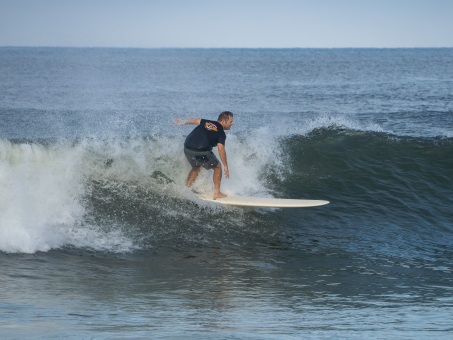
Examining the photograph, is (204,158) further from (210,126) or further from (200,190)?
(200,190)

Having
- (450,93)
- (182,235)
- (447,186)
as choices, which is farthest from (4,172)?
(450,93)

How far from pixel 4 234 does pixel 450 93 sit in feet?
108

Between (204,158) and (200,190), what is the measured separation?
3.27 feet

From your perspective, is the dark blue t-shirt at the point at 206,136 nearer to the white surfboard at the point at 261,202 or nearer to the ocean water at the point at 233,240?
the white surfboard at the point at 261,202

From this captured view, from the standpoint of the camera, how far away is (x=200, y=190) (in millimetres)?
12172

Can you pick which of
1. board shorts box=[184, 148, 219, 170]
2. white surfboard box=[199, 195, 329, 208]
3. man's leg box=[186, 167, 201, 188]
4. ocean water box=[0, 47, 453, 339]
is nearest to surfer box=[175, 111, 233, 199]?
board shorts box=[184, 148, 219, 170]

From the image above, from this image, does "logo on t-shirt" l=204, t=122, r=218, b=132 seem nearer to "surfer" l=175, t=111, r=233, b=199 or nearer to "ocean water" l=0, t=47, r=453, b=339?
"surfer" l=175, t=111, r=233, b=199

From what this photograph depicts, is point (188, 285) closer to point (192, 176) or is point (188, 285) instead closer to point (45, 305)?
point (45, 305)

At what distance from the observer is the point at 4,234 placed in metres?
9.99

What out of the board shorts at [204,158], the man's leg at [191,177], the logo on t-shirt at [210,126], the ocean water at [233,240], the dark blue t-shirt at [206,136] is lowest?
the ocean water at [233,240]

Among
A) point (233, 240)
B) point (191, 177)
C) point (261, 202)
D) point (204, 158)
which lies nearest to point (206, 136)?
point (204, 158)

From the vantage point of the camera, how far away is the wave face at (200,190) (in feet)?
35.3

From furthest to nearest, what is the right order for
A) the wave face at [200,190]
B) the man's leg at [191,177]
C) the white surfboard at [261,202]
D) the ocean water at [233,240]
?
the man's leg at [191,177]
the white surfboard at [261,202]
the wave face at [200,190]
the ocean water at [233,240]

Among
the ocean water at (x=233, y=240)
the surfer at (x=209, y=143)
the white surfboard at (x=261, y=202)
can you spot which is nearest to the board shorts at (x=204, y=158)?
the surfer at (x=209, y=143)
